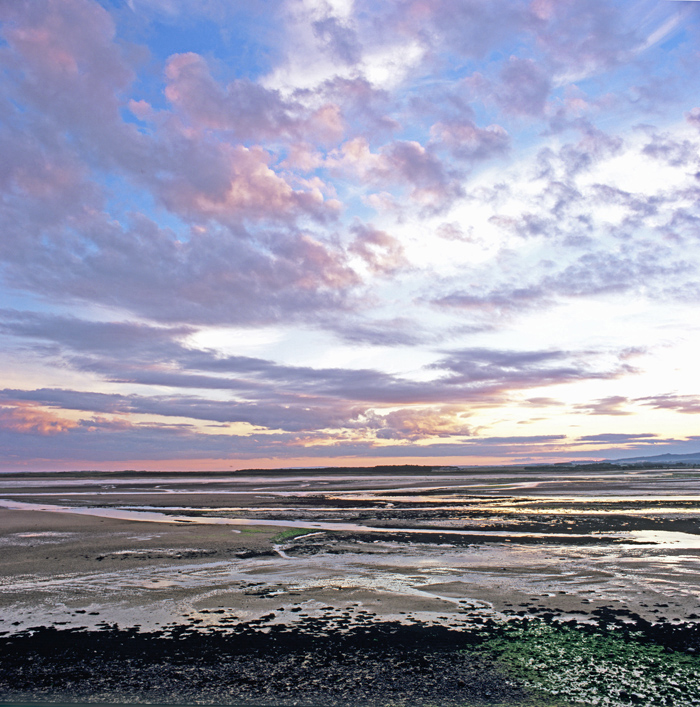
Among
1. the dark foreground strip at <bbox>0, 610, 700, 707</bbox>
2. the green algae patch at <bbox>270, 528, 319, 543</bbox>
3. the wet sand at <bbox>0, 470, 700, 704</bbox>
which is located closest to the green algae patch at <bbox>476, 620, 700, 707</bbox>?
the dark foreground strip at <bbox>0, 610, 700, 707</bbox>

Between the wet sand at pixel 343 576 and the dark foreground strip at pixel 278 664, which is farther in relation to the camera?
the wet sand at pixel 343 576

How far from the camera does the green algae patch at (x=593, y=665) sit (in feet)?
25.4

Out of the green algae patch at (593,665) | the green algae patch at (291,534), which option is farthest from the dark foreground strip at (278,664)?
the green algae patch at (291,534)

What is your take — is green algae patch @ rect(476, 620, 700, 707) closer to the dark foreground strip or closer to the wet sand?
the dark foreground strip

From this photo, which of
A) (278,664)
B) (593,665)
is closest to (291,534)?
(278,664)

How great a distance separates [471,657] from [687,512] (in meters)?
29.1

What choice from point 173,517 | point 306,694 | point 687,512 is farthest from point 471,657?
point 687,512

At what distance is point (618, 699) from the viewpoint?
25.0 ft

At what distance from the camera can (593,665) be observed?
28.8 feet

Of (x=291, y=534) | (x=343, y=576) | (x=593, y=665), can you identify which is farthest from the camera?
(x=291, y=534)

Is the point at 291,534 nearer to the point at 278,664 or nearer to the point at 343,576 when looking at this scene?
the point at 343,576

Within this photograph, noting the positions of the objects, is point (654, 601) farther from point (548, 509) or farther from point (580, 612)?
point (548, 509)

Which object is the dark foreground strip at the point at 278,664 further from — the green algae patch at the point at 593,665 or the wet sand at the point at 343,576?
the green algae patch at the point at 593,665

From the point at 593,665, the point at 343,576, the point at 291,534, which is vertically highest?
the point at 593,665
